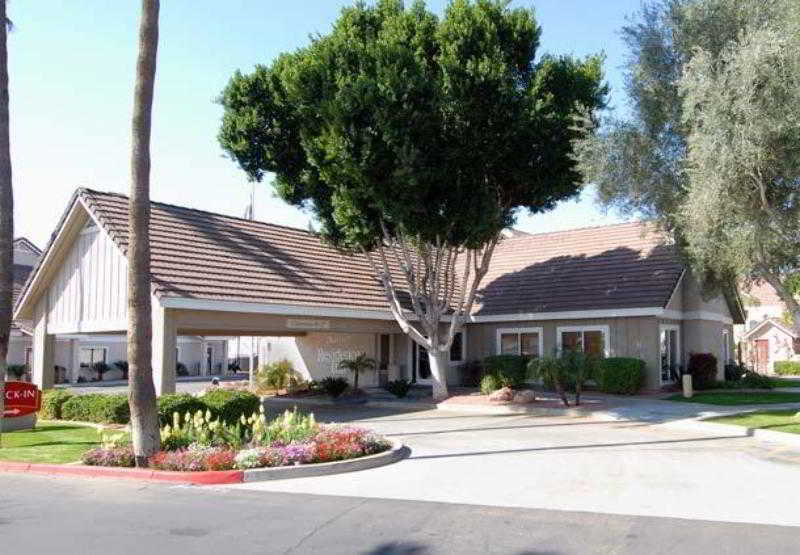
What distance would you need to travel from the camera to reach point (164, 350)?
61.1 ft

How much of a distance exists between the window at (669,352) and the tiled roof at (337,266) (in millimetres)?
2069

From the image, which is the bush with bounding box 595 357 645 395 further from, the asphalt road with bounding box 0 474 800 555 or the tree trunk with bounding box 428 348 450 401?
the asphalt road with bounding box 0 474 800 555

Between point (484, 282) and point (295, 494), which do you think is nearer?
point (295, 494)

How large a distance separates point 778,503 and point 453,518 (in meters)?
3.97

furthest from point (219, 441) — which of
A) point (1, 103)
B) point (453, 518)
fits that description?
point (1, 103)

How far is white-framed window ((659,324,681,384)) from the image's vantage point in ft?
89.1

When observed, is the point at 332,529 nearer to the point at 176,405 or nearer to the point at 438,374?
the point at 176,405

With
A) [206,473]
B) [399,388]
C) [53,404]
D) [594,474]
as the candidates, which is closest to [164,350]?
[53,404]

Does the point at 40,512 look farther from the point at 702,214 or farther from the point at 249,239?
the point at 249,239

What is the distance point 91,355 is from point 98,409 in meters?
32.0

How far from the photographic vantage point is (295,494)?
10.3 meters

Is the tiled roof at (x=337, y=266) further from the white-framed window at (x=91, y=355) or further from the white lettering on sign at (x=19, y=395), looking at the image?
the white-framed window at (x=91, y=355)

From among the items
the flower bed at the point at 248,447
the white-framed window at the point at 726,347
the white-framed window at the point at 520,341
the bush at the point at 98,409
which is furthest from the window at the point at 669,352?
the bush at the point at 98,409

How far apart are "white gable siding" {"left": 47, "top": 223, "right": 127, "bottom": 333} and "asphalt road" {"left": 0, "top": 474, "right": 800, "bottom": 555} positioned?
11.0m
